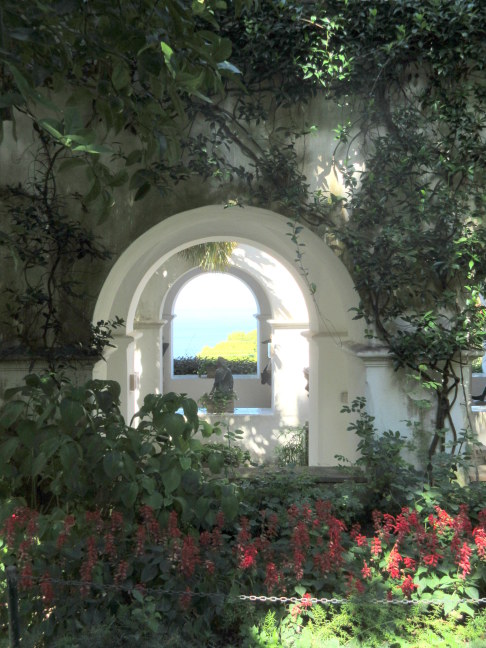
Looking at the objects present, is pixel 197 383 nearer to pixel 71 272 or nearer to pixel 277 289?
pixel 277 289

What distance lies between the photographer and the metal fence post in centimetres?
304

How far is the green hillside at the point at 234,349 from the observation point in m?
20.8

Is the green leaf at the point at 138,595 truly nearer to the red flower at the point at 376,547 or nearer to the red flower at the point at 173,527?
the red flower at the point at 173,527

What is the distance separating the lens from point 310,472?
6.16 meters

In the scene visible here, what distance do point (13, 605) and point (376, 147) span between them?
4.50 metres

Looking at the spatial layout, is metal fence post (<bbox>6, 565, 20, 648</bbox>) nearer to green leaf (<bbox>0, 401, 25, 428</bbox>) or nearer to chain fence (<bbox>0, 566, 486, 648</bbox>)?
chain fence (<bbox>0, 566, 486, 648</bbox>)

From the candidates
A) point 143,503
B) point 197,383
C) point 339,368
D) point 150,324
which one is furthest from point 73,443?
point 197,383

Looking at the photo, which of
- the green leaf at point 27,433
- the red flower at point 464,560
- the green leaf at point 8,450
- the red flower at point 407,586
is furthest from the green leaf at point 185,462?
the red flower at point 464,560

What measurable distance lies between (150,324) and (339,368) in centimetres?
639

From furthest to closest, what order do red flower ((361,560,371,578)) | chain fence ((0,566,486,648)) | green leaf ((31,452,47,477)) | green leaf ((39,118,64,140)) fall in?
green leaf ((31,452,47,477)) → red flower ((361,560,371,578)) → chain fence ((0,566,486,648)) → green leaf ((39,118,64,140))

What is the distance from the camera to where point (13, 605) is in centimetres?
309

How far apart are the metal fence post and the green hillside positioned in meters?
17.4

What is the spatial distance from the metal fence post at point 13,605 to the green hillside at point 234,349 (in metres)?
17.4

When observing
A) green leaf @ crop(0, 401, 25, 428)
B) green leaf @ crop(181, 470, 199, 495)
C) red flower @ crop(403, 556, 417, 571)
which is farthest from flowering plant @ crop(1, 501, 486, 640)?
green leaf @ crop(0, 401, 25, 428)
